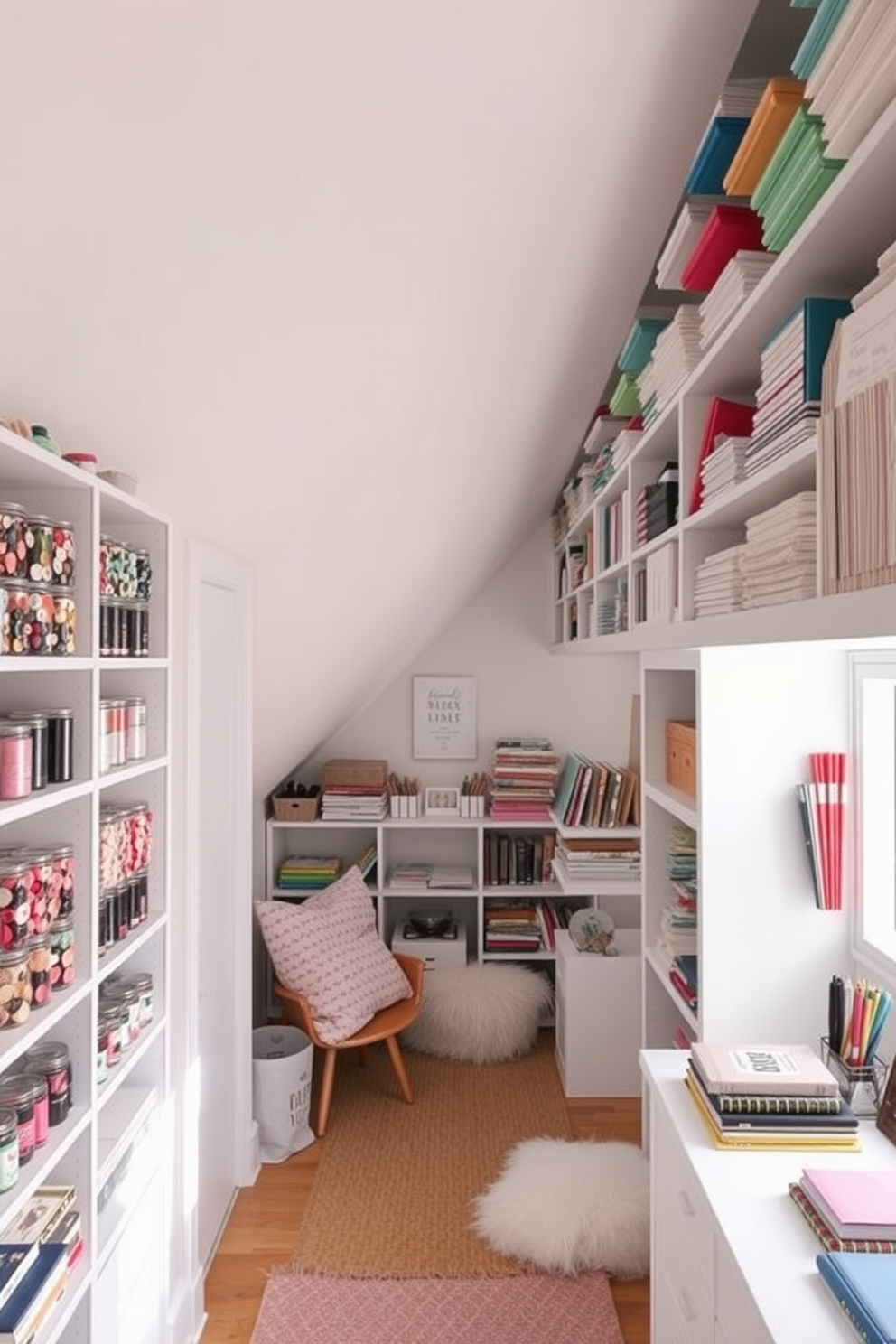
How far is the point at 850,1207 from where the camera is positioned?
1282mm

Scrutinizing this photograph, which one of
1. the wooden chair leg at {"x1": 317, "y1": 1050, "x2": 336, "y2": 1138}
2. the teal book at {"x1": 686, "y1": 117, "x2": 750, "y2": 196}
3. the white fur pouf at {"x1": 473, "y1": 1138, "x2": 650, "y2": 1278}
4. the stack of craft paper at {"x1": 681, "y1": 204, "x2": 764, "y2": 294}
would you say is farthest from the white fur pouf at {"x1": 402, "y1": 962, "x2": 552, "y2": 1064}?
the teal book at {"x1": 686, "y1": 117, "x2": 750, "y2": 196}

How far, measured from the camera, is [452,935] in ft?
13.0

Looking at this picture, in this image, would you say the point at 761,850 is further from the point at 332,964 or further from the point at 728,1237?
the point at 332,964

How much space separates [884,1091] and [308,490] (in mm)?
1707

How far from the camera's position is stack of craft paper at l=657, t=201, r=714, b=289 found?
4.73ft

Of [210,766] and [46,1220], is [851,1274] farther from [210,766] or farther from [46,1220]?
[210,766]

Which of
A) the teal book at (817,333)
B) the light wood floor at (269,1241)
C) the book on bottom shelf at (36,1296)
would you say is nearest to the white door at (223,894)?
the light wood floor at (269,1241)

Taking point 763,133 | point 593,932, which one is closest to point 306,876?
point 593,932

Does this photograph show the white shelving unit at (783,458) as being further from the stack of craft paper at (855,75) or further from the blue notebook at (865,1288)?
the blue notebook at (865,1288)

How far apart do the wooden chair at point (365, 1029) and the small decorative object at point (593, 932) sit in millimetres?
648

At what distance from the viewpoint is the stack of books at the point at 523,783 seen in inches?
159

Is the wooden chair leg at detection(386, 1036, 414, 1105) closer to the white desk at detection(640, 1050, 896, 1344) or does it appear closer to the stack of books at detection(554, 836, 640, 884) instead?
the stack of books at detection(554, 836, 640, 884)

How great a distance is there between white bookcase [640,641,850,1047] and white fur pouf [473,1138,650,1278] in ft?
2.63

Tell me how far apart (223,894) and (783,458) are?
6.87 ft
